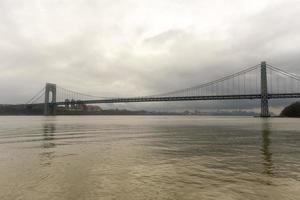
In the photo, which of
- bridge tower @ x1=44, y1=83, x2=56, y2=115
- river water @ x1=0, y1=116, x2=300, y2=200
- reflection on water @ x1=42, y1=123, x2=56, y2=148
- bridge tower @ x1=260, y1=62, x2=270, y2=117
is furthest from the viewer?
bridge tower @ x1=44, y1=83, x2=56, y2=115

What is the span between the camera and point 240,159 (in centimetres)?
1425

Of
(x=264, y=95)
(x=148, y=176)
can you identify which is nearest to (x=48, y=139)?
(x=148, y=176)

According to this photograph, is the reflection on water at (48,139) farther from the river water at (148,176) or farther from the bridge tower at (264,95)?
the bridge tower at (264,95)

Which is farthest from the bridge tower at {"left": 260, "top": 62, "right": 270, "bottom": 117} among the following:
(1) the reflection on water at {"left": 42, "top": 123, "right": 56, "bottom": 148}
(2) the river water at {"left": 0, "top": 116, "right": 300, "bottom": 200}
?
(2) the river water at {"left": 0, "top": 116, "right": 300, "bottom": 200}

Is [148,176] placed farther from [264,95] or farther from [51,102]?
[51,102]

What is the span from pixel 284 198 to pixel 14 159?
37.2ft

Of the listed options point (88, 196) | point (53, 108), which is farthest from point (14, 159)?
point (53, 108)

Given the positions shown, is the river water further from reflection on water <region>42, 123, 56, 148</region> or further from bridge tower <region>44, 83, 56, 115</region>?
bridge tower <region>44, 83, 56, 115</region>

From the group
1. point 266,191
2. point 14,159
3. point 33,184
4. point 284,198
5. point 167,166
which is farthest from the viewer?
point 14,159

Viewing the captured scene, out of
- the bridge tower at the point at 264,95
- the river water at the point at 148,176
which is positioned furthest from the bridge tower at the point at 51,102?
the river water at the point at 148,176

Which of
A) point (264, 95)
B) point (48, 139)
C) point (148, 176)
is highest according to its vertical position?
point (264, 95)

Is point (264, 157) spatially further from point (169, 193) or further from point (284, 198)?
point (169, 193)

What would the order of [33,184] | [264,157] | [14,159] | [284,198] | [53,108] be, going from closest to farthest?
[284,198] → [33,184] → [14,159] → [264,157] → [53,108]

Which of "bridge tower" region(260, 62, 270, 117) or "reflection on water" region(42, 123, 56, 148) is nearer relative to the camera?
"reflection on water" region(42, 123, 56, 148)
